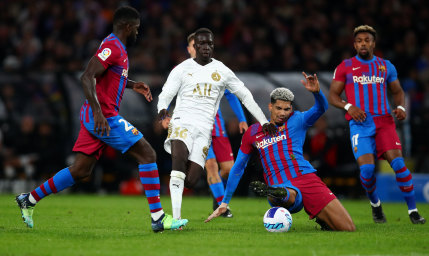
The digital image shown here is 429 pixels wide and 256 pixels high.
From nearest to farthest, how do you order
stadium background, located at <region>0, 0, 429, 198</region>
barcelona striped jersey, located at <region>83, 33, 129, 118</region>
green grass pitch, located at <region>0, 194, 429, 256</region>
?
green grass pitch, located at <region>0, 194, 429, 256</region>
barcelona striped jersey, located at <region>83, 33, 129, 118</region>
stadium background, located at <region>0, 0, 429, 198</region>

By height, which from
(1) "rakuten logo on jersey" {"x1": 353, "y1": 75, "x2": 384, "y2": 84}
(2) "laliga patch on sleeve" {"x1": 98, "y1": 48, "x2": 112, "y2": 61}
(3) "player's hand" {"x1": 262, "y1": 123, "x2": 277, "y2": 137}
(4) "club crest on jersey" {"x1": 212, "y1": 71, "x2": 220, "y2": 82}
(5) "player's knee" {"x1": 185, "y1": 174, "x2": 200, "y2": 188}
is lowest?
(5) "player's knee" {"x1": 185, "y1": 174, "x2": 200, "y2": 188}

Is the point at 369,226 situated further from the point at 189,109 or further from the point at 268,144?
the point at 189,109

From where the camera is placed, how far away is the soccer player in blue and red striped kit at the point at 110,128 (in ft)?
23.4

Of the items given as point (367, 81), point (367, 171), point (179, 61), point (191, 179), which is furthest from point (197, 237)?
point (179, 61)

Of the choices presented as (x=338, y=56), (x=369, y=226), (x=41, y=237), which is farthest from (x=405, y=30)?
(x=41, y=237)

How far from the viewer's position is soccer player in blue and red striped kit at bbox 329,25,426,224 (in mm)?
8953

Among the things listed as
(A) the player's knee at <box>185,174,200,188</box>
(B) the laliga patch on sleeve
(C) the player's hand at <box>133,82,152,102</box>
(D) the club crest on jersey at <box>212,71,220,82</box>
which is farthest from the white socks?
(B) the laliga patch on sleeve

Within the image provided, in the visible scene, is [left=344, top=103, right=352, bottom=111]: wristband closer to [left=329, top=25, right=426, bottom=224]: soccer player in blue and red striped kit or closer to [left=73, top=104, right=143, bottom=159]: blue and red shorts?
[left=329, top=25, right=426, bottom=224]: soccer player in blue and red striped kit

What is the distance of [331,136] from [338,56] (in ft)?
8.99

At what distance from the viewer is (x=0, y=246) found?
241 inches

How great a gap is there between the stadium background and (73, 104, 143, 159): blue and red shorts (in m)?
6.40

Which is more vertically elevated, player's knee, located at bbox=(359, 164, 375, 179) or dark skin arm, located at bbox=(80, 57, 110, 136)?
dark skin arm, located at bbox=(80, 57, 110, 136)

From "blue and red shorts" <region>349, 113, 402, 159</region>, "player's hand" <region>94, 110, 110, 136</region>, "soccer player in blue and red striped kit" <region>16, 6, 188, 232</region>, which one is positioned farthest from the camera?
"blue and red shorts" <region>349, 113, 402, 159</region>

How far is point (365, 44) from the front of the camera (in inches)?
366
